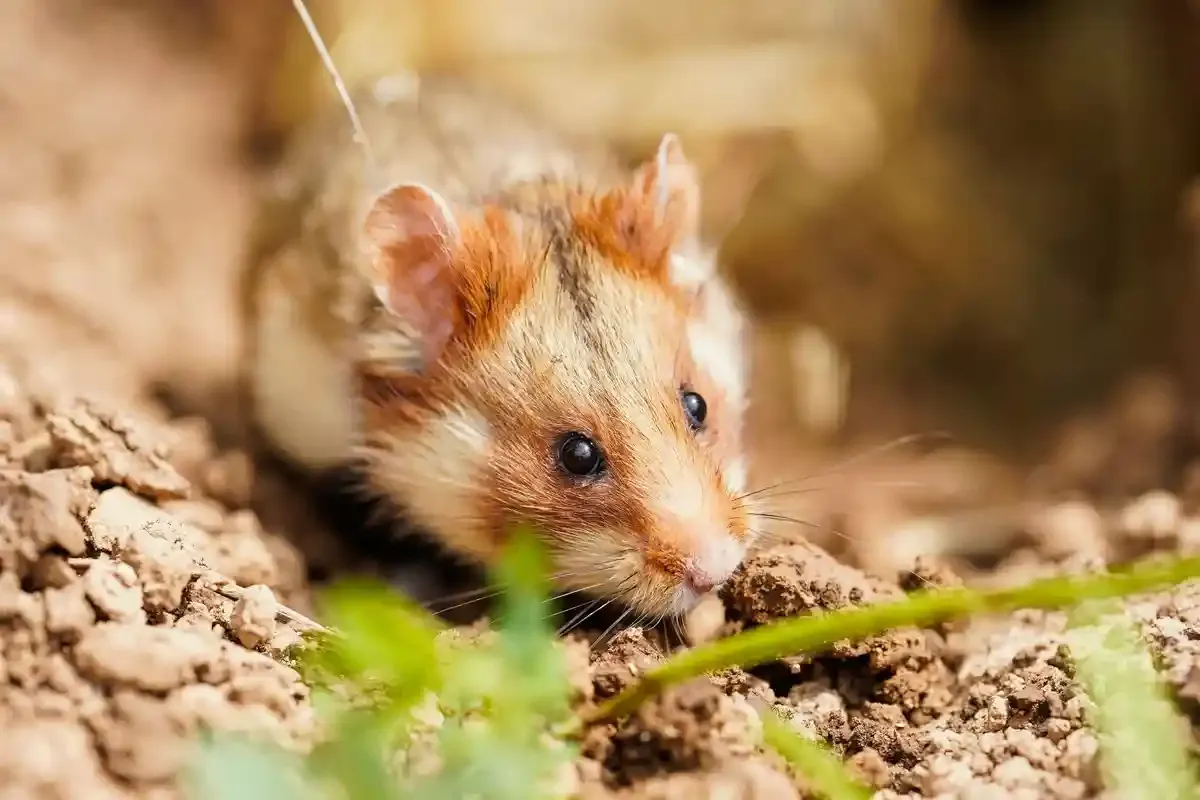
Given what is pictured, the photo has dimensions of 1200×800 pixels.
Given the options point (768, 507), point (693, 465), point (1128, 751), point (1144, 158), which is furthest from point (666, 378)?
point (1144, 158)

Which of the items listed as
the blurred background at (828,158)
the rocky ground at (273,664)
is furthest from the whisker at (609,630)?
the blurred background at (828,158)

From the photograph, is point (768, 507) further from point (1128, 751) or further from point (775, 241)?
point (775, 241)

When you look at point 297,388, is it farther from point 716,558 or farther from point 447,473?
point 716,558

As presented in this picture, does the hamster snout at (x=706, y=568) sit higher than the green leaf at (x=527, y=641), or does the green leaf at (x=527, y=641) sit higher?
the hamster snout at (x=706, y=568)

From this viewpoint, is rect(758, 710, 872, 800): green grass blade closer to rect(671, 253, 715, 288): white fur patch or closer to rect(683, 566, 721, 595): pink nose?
rect(683, 566, 721, 595): pink nose

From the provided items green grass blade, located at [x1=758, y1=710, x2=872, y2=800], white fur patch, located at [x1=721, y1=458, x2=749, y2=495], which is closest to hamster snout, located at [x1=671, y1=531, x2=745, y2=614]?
white fur patch, located at [x1=721, y1=458, x2=749, y2=495]

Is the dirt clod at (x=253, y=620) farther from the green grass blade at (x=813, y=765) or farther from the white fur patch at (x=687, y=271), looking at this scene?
the white fur patch at (x=687, y=271)
